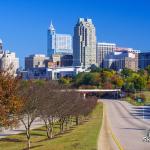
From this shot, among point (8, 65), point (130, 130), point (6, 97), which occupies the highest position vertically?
point (8, 65)

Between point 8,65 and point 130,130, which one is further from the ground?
point 8,65

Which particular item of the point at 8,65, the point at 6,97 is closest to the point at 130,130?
the point at 8,65

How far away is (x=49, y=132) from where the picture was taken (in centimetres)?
5541

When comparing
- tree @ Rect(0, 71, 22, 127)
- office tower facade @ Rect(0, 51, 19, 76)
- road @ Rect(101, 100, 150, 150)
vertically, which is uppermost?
office tower facade @ Rect(0, 51, 19, 76)

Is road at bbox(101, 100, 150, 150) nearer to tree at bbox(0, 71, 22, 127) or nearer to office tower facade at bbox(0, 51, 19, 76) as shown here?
office tower facade at bbox(0, 51, 19, 76)

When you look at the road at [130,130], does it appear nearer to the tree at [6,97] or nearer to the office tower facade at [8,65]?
the office tower facade at [8,65]

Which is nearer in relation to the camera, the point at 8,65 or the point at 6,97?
the point at 6,97

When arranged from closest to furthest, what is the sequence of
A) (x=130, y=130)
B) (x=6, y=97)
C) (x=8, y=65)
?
(x=6, y=97) < (x=8, y=65) < (x=130, y=130)

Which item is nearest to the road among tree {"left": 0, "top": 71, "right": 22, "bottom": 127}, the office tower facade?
the office tower facade

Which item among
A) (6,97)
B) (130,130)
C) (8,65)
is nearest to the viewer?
(6,97)

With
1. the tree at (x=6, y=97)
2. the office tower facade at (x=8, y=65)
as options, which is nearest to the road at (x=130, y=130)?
the office tower facade at (x=8, y=65)

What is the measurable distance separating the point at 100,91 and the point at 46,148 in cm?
16561

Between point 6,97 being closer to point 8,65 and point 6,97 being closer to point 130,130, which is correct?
point 8,65

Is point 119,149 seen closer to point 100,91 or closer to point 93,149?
point 93,149
